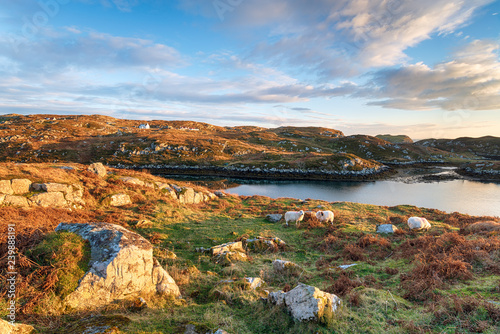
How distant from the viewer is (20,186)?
1549 cm

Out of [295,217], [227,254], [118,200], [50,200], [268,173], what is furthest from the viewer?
[268,173]

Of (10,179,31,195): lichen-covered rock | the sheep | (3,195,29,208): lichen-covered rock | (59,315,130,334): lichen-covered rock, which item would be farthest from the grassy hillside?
the sheep

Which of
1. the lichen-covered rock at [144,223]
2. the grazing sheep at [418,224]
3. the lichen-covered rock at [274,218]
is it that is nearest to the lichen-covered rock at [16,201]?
the lichen-covered rock at [144,223]

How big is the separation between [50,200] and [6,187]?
98.1 inches

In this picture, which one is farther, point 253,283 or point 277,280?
point 277,280

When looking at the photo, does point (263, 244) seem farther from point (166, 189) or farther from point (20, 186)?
point (20, 186)

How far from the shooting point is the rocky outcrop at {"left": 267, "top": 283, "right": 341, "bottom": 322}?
20.5 ft

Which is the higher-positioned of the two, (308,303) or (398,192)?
(308,303)

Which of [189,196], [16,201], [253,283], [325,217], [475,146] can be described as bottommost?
[189,196]

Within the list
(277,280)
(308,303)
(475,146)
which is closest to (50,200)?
(277,280)

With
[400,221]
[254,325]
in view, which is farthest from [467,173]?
[254,325]

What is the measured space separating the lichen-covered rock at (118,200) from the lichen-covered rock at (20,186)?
17.8 feet

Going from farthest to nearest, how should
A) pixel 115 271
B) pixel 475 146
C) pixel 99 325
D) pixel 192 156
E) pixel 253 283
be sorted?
pixel 475 146 < pixel 192 156 < pixel 253 283 < pixel 115 271 < pixel 99 325

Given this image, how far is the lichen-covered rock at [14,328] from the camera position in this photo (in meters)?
4.24
